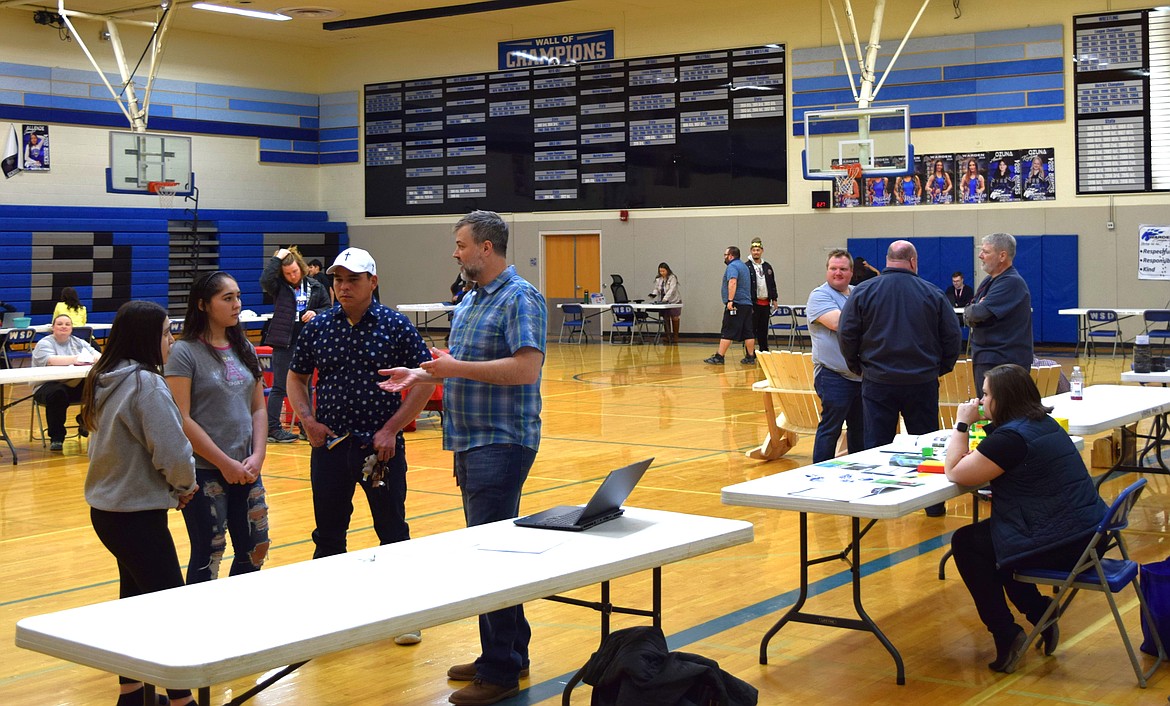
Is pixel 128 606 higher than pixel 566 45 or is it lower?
lower

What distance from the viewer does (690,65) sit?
71.6ft

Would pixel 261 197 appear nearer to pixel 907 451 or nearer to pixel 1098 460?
pixel 1098 460

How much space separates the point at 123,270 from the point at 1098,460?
17.5 metres

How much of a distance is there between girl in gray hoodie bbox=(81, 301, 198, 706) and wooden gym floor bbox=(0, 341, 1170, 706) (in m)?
0.73

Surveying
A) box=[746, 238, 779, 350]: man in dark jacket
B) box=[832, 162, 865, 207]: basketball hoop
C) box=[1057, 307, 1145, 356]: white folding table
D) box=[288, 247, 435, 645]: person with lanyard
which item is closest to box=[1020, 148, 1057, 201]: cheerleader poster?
box=[1057, 307, 1145, 356]: white folding table

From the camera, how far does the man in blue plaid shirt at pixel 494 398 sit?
168 inches

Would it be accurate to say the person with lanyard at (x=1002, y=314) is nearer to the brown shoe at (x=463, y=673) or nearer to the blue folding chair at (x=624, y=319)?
the brown shoe at (x=463, y=673)

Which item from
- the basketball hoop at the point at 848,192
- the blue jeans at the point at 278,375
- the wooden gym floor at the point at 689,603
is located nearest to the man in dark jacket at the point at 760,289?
the basketball hoop at the point at 848,192

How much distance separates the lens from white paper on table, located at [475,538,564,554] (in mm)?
3639

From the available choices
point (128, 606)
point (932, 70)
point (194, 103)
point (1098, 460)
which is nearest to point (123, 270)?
point (194, 103)

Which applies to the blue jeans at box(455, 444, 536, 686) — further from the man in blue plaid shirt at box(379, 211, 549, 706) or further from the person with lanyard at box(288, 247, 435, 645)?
the person with lanyard at box(288, 247, 435, 645)

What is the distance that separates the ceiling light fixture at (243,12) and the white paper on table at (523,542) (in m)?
18.9

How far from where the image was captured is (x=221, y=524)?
4.58 m

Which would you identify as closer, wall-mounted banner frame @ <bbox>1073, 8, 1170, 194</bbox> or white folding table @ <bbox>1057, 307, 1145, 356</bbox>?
white folding table @ <bbox>1057, 307, 1145, 356</bbox>
